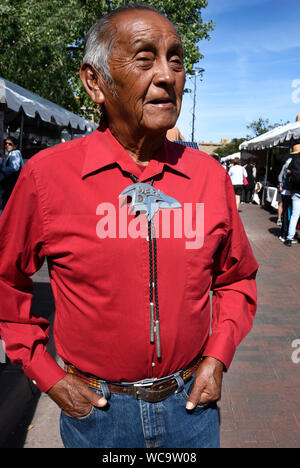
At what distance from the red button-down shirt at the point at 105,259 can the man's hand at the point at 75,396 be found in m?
0.04

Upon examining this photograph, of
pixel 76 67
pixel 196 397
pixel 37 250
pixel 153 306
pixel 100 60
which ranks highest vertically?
pixel 76 67

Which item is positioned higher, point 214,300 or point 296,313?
point 214,300

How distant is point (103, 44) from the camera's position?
1312mm

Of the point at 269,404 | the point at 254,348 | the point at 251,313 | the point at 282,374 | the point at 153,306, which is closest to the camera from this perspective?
the point at 153,306

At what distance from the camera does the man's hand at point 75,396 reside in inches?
52.0

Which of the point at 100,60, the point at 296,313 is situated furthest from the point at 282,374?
the point at 100,60

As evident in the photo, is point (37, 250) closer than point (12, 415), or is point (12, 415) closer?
point (37, 250)

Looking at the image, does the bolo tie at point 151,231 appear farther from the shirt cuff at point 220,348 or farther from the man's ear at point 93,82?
the man's ear at point 93,82

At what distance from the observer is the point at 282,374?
3.66m

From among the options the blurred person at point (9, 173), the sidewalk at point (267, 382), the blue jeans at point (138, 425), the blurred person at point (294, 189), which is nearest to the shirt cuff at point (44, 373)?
the blue jeans at point (138, 425)

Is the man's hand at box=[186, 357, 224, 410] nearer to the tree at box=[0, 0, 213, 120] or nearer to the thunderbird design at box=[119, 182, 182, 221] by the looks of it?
the thunderbird design at box=[119, 182, 182, 221]

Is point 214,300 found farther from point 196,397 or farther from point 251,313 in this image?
point 196,397

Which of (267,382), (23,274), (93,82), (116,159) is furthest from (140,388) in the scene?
(267,382)
